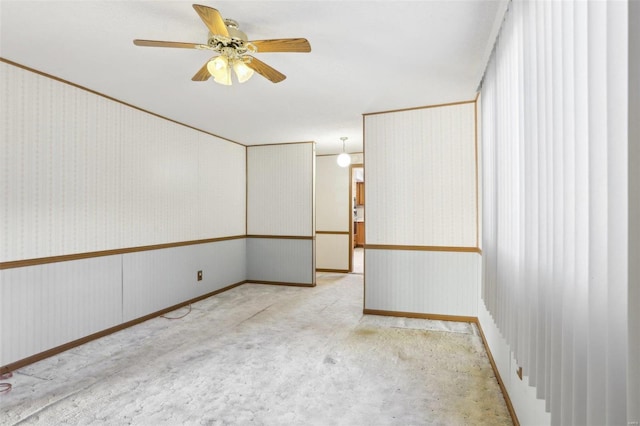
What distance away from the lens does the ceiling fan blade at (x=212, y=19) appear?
1.74 m

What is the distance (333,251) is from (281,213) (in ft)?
5.86

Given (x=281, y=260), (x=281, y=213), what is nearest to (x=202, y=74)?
(x=281, y=213)

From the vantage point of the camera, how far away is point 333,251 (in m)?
7.36

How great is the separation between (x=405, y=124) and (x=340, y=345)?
268 centimetres

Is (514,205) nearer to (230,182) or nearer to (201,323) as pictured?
(201,323)

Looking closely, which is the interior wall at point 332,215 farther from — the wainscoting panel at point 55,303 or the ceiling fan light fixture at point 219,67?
the ceiling fan light fixture at point 219,67

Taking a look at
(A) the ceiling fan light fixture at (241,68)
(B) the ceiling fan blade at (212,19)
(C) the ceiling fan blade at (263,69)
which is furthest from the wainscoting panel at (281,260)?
(B) the ceiling fan blade at (212,19)

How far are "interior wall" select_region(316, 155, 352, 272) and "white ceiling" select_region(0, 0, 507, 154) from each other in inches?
122

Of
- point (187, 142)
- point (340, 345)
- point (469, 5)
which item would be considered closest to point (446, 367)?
point (340, 345)

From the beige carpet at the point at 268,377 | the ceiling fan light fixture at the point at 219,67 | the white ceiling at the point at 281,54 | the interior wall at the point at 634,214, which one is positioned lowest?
the beige carpet at the point at 268,377

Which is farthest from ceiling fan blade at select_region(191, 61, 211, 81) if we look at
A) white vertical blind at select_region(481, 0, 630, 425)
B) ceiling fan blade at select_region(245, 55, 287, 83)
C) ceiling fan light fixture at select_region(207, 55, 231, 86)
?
white vertical blind at select_region(481, 0, 630, 425)

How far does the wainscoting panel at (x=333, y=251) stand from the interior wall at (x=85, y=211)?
9.44ft

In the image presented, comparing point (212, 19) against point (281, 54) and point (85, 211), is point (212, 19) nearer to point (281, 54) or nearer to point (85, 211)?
point (281, 54)

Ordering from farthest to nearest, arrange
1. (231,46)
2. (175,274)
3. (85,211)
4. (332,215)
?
(332,215) < (175,274) < (85,211) < (231,46)
